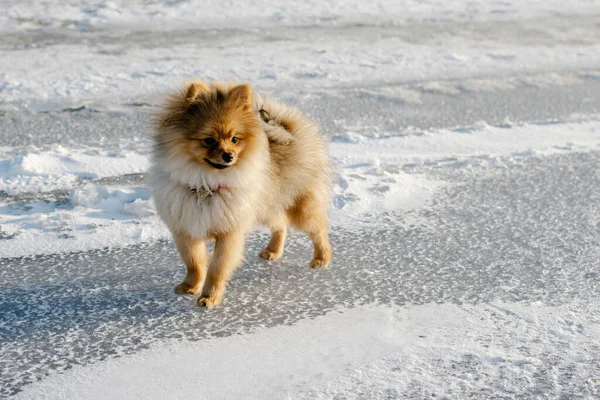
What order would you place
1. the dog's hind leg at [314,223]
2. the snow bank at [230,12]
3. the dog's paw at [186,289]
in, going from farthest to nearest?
the snow bank at [230,12] → the dog's hind leg at [314,223] → the dog's paw at [186,289]

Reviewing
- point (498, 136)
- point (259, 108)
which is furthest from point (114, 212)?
point (498, 136)

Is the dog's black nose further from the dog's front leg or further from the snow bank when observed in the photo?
the snow bank

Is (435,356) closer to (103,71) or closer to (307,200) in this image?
(307,200)

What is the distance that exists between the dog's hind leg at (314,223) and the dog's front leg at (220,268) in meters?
0.44

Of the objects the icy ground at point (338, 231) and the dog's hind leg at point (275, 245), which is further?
the dog's hind leg at point (275, 245)

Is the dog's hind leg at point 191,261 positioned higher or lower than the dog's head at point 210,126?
lower

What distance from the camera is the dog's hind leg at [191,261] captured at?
3849mm

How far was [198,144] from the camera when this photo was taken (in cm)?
363

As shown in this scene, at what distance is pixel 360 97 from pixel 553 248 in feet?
10.6

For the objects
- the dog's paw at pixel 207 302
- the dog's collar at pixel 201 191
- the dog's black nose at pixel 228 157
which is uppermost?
the dog's black nose at pixel 228 157

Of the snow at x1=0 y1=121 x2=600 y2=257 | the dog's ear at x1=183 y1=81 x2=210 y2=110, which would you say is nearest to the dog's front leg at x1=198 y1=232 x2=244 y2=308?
the dog's ear at x1=183 y1=81 x2=210 y2=110

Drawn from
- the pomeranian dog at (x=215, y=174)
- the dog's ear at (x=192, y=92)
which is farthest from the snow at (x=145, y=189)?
the dog's ear at (x=192, y=92)

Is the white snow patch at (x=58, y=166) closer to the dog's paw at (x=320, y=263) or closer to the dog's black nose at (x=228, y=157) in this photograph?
the dog's paw at (x=320, y=263)

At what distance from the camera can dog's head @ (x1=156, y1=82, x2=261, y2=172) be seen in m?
3.61
